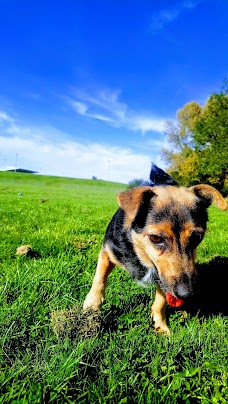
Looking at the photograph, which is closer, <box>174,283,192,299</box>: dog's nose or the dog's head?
<box>174,283,192,299</box>: dog's nose

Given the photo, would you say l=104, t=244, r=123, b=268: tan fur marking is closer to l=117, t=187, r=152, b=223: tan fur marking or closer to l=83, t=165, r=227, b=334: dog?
l=83, t=165, r=227, b=334: dog

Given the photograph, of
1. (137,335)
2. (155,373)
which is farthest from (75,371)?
(137,335)

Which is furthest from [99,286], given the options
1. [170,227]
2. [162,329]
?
[170,227]

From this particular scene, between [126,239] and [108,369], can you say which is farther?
[126,239]

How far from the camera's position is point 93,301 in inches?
167

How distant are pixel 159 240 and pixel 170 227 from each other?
20 centimetres

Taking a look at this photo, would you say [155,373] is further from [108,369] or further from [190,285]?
[190,285]

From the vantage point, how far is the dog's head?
3471 millimetres

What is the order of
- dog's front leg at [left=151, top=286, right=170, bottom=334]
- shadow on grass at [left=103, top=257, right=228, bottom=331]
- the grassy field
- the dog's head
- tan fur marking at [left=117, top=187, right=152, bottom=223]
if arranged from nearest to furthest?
the grassy field
the dog's head
tan fur marking at [left=117, top=187, right=152, bottom=223]
dog's front leg at [left=151, top=286, right=170, bottom=334]
shadow on grass at [left=103, top=257, right=228, bottom=331]

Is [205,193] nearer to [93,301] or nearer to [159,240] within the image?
[159,240]

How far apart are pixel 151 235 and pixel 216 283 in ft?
9.06

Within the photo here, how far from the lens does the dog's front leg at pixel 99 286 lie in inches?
165

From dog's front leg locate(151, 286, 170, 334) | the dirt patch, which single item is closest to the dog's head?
dog's front leg locate(151, 286, 170, 334)

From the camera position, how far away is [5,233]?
321 inches
